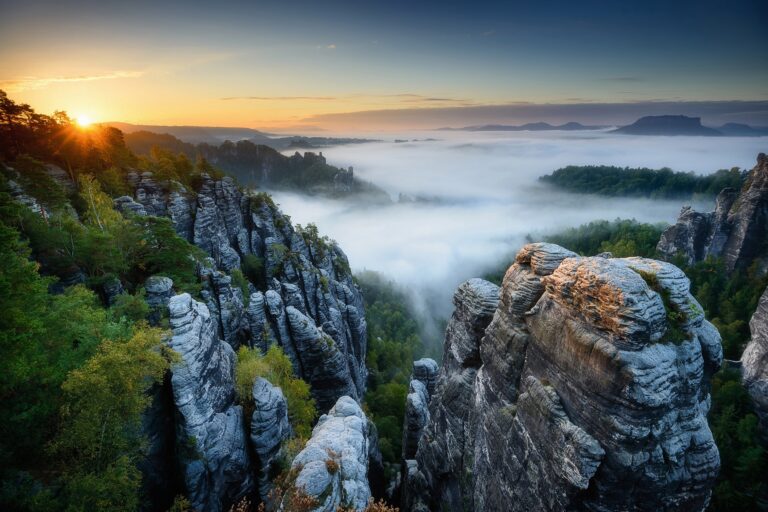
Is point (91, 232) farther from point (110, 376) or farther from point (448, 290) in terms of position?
point (448, 290)

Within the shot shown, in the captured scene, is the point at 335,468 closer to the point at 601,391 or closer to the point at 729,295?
the point at 601,391

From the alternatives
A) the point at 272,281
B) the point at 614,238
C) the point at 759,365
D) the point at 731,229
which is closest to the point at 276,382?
the point at 272,281

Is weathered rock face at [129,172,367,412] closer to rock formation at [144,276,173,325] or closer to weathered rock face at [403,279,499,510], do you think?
rock formation at [144,276,173,325]

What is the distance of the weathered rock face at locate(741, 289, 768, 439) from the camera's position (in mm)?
46250

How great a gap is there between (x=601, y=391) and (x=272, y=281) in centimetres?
4773

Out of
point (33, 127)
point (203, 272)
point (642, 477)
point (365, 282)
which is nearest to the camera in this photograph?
point (642, 477)

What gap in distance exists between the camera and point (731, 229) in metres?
85.5

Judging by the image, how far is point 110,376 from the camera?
1474 centimetres

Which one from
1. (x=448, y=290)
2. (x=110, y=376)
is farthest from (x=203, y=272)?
(x=448, y=290)

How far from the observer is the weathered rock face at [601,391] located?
13469 millimetres

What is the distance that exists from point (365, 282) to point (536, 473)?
128727 millimetres

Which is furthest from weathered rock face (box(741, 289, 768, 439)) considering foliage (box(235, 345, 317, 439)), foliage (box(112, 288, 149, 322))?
foliage (box(112, 288, 149, 322))

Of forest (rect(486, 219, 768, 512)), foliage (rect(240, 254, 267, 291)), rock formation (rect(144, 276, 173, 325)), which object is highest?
rock formation (rect(144, 276, 173, 325))

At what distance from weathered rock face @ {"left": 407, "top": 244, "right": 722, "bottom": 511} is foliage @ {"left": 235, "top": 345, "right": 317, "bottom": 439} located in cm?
1598
